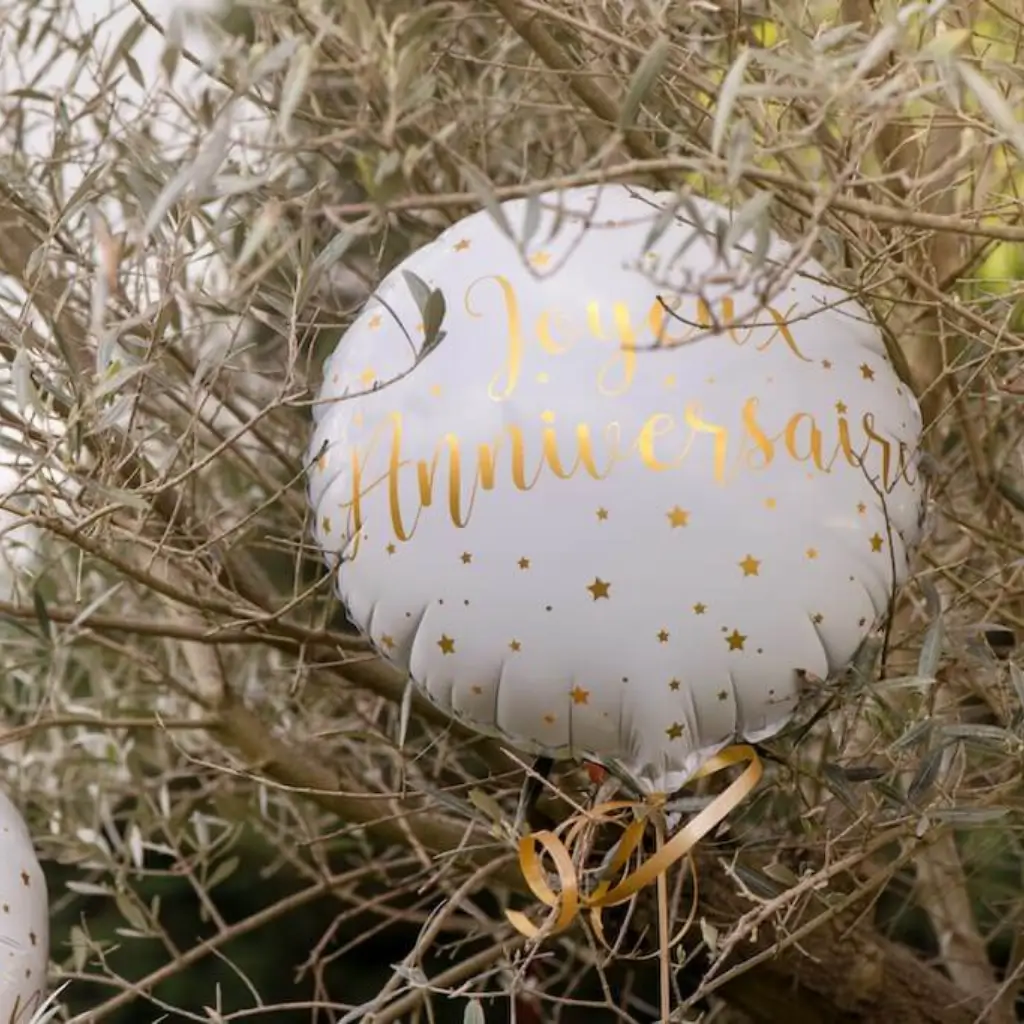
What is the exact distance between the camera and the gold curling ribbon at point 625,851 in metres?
0.90

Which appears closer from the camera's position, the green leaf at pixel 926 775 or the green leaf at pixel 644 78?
the green leaf at pixel 644 78

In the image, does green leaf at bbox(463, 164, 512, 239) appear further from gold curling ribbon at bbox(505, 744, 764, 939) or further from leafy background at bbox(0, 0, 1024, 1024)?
gold curling ribbon at bbox(505, 744, 764, 939)

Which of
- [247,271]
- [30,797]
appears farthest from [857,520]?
[30,797]

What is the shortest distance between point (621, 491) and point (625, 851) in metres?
0.24

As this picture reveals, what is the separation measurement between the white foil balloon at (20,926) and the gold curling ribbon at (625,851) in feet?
1.22

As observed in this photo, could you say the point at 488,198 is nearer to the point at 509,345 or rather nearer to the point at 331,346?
the point at 509,345

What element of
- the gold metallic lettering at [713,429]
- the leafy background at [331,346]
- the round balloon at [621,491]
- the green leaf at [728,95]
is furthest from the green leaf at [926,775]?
the green leaf at [728,95]

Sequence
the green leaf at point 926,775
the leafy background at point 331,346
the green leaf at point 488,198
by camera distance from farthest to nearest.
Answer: the green leaf at point 926,775 < the leafy background at point 331,346 < the green leaf at point 488,198

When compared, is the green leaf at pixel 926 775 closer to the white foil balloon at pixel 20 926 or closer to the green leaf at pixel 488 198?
the green leaf at pixel 488 198

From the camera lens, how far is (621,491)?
85 centimetres

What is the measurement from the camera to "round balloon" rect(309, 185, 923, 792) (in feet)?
2.81

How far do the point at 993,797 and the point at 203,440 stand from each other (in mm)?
840

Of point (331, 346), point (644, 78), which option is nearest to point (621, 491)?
point (644, 78)

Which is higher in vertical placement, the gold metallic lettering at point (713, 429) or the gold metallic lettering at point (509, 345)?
the gold metallic lettering at point (509, 345)
